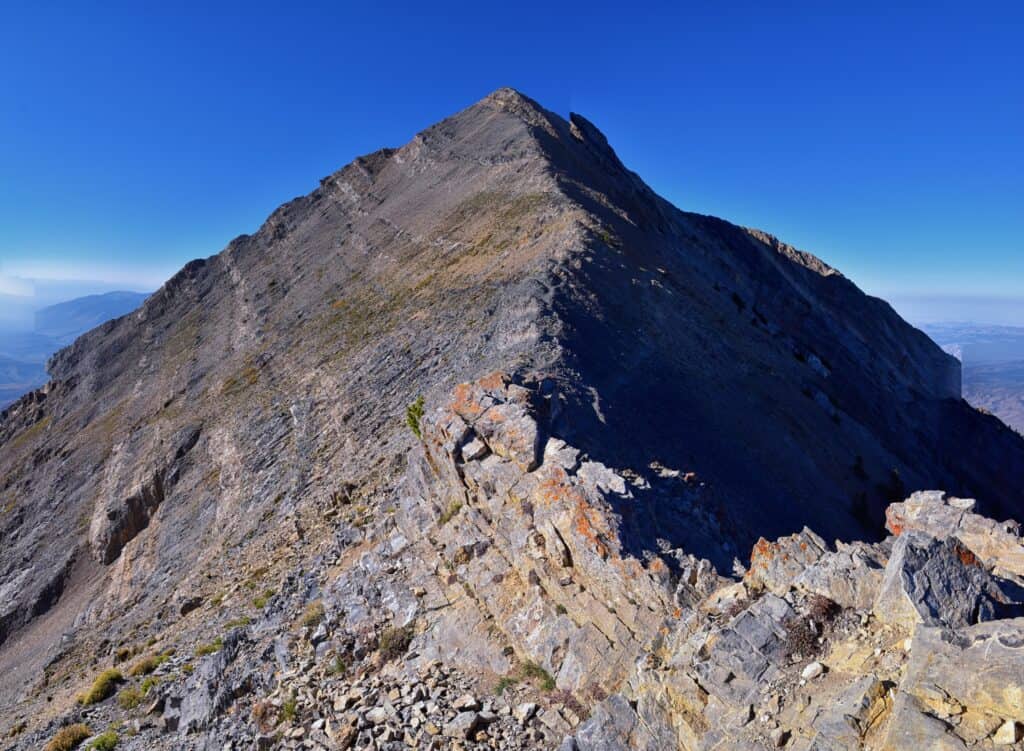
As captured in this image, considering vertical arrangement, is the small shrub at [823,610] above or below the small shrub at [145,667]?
above

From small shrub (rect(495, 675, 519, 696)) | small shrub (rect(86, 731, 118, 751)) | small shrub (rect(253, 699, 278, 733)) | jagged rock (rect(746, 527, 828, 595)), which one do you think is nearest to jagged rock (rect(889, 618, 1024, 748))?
jagged rock (rect(746, 527, 828, 595))

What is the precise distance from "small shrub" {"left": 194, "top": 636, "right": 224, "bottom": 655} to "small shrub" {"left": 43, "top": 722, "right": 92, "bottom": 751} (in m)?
2.92

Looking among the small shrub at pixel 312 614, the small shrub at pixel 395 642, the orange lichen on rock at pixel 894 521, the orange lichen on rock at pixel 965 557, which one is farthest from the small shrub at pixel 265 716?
the orange lichen on rock at pixel 894 521

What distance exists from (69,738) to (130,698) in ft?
4.76

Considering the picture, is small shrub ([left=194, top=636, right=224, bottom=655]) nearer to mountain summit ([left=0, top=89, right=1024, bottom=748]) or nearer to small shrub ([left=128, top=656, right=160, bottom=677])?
mountain summit ([left=0, top=89, right=1024, bottom=748])

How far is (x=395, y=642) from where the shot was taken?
13.5 metres

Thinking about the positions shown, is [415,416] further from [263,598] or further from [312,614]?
[312,614]

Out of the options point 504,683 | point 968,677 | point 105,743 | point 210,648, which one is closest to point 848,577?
point 968,677

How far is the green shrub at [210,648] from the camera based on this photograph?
17531 mm

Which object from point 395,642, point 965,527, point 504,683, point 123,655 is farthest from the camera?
Result: point 123,655

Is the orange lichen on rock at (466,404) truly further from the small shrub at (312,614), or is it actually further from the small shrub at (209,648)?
the small shrub at (209,648)

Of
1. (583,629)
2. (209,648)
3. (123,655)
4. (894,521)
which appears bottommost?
(123,655)

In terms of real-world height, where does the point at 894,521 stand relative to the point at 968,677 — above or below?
above

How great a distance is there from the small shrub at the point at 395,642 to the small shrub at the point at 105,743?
742cm
